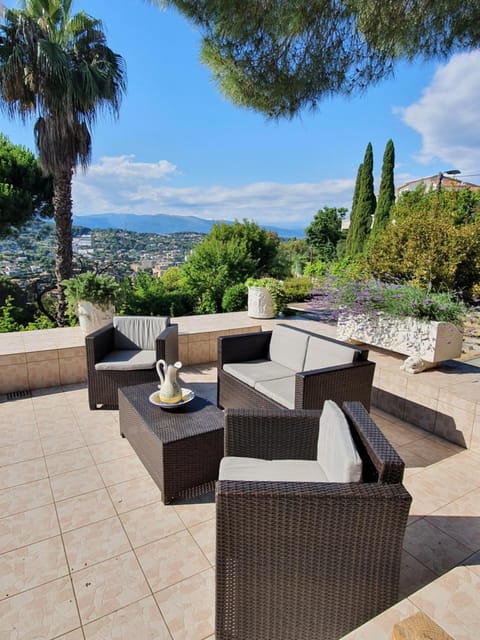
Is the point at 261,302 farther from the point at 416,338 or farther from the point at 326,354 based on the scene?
the point at 326,354

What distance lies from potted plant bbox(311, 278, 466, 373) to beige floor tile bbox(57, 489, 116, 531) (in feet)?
9.25

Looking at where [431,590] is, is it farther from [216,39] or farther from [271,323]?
[216,39]

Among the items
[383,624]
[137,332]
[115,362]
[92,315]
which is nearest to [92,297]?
[92,315]

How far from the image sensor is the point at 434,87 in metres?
4.82

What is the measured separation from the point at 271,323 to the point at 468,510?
4.15m

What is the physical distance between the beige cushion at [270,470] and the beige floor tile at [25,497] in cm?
127

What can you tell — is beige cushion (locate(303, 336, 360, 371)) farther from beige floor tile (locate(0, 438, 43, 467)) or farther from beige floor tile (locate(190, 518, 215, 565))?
beige floor tile (locate(0, 438, 43, 467))

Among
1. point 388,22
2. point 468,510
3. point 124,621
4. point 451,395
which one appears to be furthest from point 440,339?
point 388,22

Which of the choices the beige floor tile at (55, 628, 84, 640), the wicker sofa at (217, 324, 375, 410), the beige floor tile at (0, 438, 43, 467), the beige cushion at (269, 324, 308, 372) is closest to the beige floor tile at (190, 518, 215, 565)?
the beige floor tile at (55, 628, 84, 640)

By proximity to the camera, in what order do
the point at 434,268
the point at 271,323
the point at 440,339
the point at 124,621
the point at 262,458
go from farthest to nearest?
the point at 271,323 < the point at 434,268 < the point at 440,339 < the point at 262,458 < the point at 124,621

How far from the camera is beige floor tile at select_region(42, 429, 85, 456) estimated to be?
287 centimetres

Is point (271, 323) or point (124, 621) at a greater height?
Result: point (271, 323)

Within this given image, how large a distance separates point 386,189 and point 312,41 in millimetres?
15286

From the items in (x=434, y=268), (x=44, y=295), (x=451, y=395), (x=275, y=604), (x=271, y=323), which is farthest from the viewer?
(x=44, y=295)
